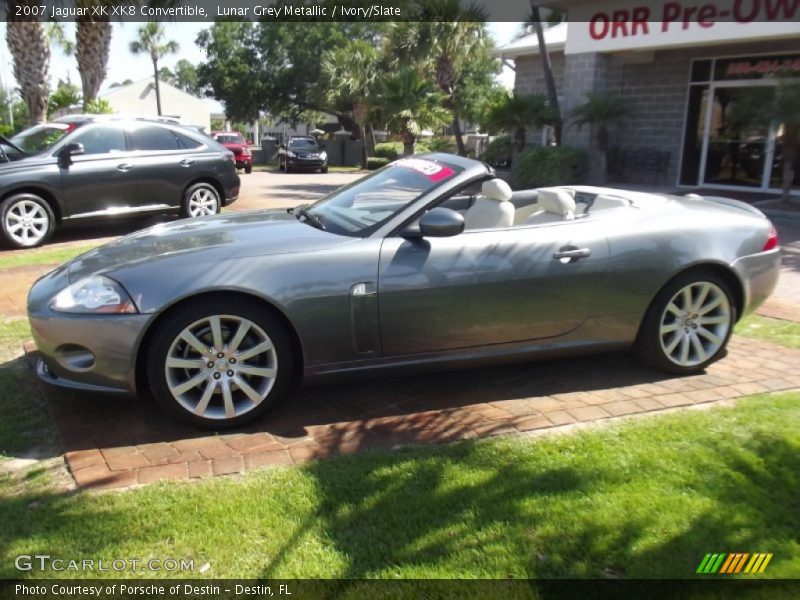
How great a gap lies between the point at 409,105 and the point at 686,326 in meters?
17.5

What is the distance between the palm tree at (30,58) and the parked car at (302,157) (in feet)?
42.1

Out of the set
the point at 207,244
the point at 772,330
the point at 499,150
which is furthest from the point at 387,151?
the point at 207,244

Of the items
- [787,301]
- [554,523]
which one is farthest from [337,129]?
[554,523]

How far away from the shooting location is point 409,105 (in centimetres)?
2078

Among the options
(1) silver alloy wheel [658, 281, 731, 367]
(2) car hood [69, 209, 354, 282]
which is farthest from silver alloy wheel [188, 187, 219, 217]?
(1) silver alloy wheel [658, 281, 731, 367]

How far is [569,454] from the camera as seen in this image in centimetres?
339

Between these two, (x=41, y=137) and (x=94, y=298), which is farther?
(x=41, y=137)

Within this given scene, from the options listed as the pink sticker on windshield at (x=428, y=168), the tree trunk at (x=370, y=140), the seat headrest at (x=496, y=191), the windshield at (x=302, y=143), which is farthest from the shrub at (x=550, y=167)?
the tree trunk at (x=370, y=140)

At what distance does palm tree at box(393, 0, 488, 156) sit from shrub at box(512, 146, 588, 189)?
231 inches

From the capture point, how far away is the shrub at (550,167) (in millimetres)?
14211

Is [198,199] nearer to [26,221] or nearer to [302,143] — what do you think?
[26,221]

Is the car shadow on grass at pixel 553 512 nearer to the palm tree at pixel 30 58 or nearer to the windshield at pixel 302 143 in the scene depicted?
the palm tree at pixel 30 58

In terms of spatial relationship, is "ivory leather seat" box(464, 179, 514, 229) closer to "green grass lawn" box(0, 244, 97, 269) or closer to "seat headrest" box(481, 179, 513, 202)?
"seat headrest" box(481, 179, 513, 202)

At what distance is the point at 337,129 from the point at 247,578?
52121 millimetres
